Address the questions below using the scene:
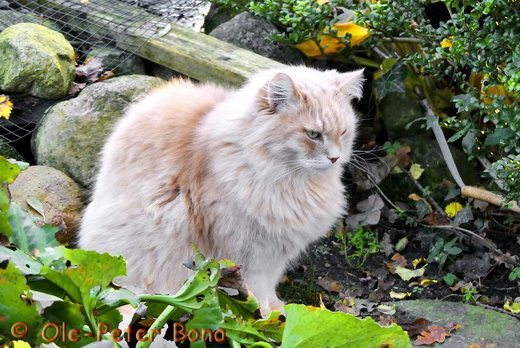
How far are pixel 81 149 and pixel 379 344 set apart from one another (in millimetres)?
3356

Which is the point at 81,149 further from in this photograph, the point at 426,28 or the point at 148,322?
the point at 148,322

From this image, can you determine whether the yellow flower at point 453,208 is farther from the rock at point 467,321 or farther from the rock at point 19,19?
the rock at point 19,19

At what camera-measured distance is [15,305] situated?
2.89ft

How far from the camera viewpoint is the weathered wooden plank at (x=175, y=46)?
414 cm

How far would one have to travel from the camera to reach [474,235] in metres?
3.95

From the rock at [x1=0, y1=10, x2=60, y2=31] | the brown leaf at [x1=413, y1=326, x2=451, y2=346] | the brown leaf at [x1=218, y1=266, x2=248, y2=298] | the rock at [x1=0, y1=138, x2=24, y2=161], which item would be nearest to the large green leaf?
the brown leaf at [x1=218, y1=266, x2=248, y2=298]

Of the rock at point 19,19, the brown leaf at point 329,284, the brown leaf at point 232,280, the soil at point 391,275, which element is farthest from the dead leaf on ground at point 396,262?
the brown leaf at point 232,280

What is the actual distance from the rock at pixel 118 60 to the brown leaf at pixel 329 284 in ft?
6.41

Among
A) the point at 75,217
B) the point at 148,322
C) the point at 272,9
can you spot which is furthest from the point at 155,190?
the point at 148,322

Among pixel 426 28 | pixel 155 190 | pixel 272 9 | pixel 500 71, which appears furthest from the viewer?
pixel 272 9

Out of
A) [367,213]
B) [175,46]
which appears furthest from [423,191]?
[175,46]

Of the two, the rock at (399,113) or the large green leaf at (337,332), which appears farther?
the rock at (399,113)

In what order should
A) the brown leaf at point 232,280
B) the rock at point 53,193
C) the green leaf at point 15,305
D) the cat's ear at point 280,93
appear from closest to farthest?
the green leaf at point 15,305 < the brown leaf at point 232,280 < the cat's ear at point 280,93 < the rock at point 53,193

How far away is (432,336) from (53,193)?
2.21 m
